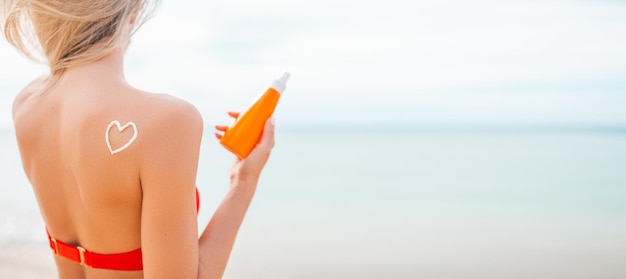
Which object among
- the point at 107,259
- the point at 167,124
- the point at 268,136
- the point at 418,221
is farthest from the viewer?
the point at 418,221

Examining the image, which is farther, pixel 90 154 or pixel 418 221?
pixel 418 221

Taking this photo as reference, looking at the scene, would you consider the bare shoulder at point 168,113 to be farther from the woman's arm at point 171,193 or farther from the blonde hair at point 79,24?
the blonde hair at point 79,24

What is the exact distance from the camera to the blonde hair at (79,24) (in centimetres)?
114

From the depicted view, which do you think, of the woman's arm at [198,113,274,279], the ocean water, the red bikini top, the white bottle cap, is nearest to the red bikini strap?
the red bikini top

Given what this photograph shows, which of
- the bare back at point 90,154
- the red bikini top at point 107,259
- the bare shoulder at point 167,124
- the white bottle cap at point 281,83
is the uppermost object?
the white bottle cap at point 281,83

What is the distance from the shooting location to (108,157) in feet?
3.61

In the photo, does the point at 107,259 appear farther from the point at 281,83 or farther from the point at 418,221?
the point at 418,221

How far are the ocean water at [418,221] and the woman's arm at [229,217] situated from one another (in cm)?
243

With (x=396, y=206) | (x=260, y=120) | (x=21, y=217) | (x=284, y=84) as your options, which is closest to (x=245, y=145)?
(x=260, y=120)

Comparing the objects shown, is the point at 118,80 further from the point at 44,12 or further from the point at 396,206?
the point at 396,206

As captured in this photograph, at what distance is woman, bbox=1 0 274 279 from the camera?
108 cm

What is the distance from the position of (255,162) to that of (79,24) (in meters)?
0.38

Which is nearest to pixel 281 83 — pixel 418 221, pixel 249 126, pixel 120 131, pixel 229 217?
pixel 249 126

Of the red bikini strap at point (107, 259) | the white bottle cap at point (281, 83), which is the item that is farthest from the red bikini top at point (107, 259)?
the white bottle cap at point (281, 83)
